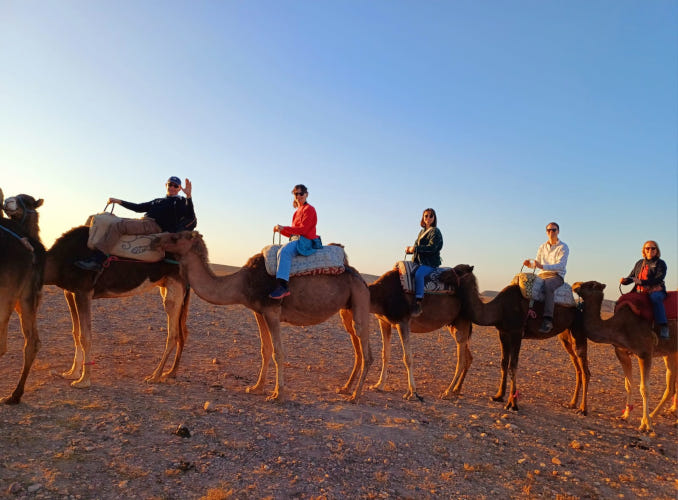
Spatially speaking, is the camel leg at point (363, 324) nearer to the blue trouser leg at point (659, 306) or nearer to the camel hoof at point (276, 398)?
the camel hoof at point (276, 398)

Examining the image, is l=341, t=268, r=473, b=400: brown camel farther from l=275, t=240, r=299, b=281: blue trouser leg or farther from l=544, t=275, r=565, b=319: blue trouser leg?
l=275, t=240, r=299, b=281: blue trouser leg

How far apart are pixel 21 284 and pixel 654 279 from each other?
1103cm

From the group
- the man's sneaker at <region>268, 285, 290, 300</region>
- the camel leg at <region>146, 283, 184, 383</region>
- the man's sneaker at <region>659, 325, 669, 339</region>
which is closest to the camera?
the man's sneaker at <region>268, 285, 290, 300</region>

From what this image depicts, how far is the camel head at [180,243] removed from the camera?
6.94m

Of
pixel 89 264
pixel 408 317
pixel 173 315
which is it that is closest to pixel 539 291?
pixel 408 317

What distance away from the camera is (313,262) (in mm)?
7473

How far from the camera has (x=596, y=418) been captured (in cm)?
826

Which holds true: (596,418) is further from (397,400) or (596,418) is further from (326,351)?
(326,351)

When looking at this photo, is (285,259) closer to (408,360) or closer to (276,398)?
(276,398)

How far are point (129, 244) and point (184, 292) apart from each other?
1.37 metres

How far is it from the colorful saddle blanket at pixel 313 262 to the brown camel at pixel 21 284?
10.9 ft

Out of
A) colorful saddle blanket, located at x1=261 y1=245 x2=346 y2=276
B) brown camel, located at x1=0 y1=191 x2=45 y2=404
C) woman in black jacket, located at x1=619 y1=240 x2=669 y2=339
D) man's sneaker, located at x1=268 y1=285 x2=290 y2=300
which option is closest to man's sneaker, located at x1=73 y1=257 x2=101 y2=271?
brown camel, located at x1=0 y1=191 x2=45 y2=404

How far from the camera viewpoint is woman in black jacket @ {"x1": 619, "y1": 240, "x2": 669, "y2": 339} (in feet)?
27.2

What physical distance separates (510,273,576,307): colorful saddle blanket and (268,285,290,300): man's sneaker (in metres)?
5.20
